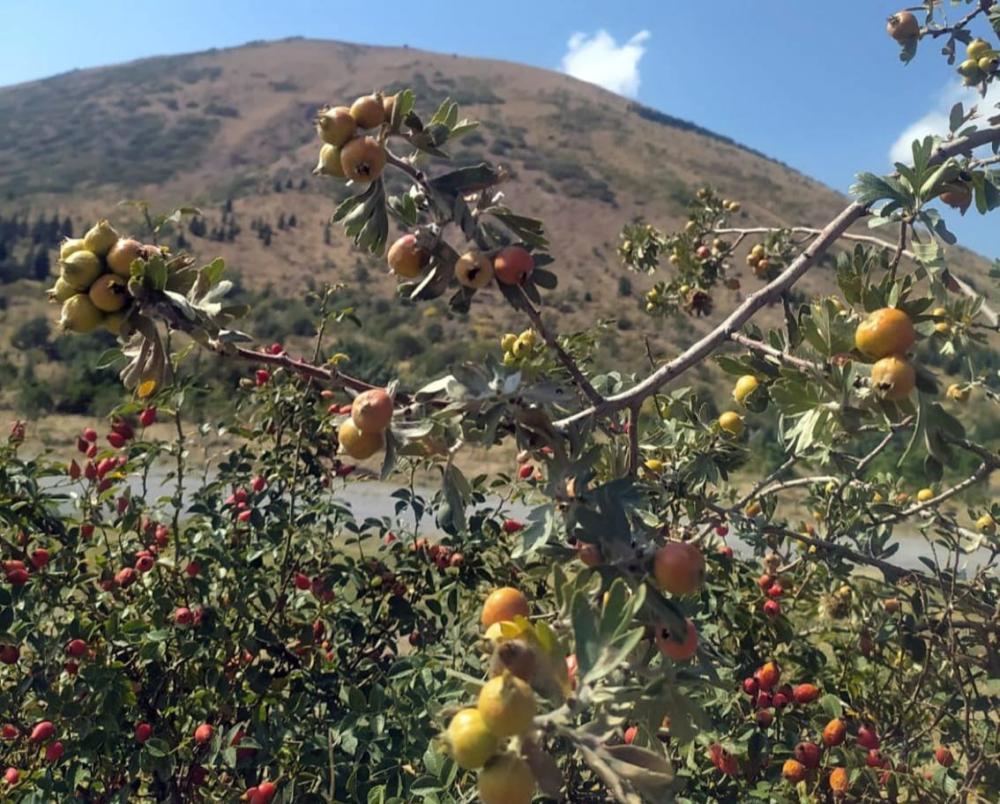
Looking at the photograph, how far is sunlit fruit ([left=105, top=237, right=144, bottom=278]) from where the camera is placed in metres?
1.20

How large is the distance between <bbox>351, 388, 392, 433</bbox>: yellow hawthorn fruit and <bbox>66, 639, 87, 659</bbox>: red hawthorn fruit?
1360mm

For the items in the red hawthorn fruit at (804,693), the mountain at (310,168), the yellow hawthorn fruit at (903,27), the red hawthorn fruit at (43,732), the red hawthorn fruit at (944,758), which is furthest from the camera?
the mountain at (310,168)

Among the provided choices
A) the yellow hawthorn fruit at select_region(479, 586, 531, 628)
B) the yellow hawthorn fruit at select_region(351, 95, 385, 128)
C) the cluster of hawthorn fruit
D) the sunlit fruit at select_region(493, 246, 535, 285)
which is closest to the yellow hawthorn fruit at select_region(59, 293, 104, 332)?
the cluster of hawthorn fruit

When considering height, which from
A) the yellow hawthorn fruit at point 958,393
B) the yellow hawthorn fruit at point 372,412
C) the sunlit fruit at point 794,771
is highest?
the yellow hawthorn fruit at point 958,393

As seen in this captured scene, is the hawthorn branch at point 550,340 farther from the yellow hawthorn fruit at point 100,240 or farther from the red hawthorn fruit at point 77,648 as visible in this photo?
the red hawthorn fruit at point 77,648

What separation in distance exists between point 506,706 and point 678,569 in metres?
0.33

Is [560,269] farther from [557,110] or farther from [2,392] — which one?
[557,110]

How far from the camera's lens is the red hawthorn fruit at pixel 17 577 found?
2055mm

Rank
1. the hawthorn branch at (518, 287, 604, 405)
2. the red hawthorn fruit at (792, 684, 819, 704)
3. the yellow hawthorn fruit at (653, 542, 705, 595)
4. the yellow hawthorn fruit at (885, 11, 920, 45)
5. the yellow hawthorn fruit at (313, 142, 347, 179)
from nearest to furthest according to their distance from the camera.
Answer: the yellow hawthorn fruit at (653, 542, 705, 595) < the hawthorn branch at (518, 287, 604, 405) < the yellow hawthorn fruit at (313, 142, 347, 179) < the red hawthorn fruit at (792, 684, 819, 704) < the yellow hawthorn fruit at (885, 11, 920, 45)

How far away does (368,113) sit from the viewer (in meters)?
1.32

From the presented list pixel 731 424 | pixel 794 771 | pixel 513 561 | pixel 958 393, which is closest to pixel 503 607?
pixel 731 424

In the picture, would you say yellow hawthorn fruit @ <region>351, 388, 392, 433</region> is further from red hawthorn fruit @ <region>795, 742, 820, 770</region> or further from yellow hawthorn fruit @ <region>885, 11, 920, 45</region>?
yellow hawthorn fruit @ <region>885, 11, 920, 45</region>

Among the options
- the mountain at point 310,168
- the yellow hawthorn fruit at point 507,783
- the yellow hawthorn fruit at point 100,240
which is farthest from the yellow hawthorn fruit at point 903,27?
the mountain at point 310,168

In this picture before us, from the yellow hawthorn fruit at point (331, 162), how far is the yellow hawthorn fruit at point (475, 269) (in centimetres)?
27
